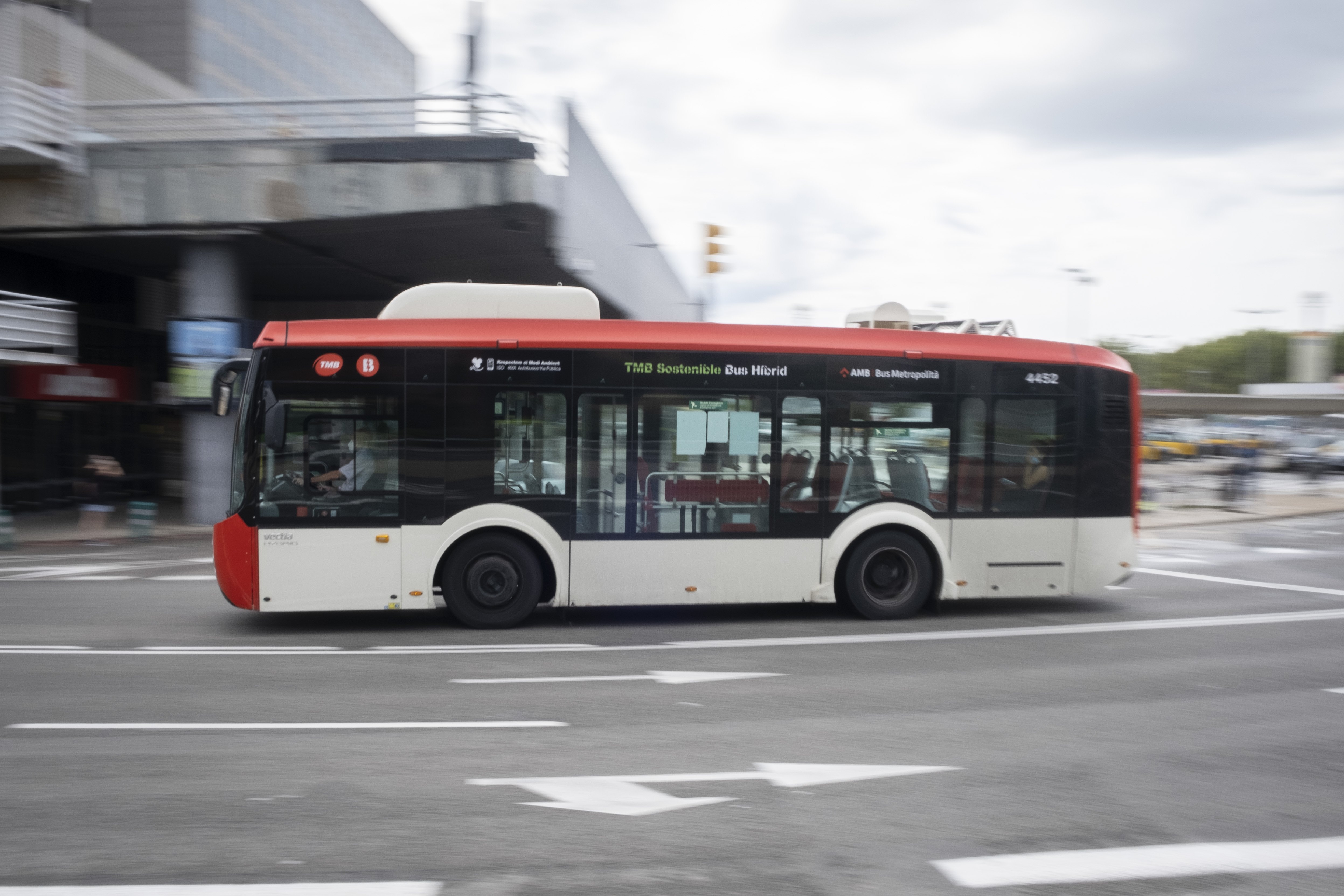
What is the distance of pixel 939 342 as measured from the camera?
32.4 feet

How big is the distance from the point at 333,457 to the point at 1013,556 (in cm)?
657

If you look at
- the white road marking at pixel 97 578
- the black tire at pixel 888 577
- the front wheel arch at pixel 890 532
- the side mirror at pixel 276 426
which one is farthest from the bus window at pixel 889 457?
the white road marking at pixel 97 578

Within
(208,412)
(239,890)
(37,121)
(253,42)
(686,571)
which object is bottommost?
(239,890)

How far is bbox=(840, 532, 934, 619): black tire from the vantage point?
962 cm

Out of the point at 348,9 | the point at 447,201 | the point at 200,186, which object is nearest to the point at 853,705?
the point at 447,201

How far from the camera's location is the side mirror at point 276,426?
28.3ft

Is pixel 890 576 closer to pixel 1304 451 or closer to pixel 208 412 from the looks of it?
pixel 208 412

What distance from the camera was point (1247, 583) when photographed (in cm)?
1326

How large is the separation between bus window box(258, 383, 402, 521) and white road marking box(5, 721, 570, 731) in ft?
9.61

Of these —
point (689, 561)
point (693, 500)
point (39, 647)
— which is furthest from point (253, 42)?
point (689, 561)

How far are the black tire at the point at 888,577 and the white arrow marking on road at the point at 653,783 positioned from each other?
14.7ft

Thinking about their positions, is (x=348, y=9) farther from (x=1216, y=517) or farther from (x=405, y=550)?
(x=405, y=550)

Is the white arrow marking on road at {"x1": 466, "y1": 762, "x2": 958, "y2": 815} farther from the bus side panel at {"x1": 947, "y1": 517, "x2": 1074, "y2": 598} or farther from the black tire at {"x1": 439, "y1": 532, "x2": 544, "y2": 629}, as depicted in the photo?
the bus side panel at {"x1": 947, "y1": 517, "x2": 1074, "y2": 598}

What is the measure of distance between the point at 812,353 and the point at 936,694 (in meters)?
3.80
